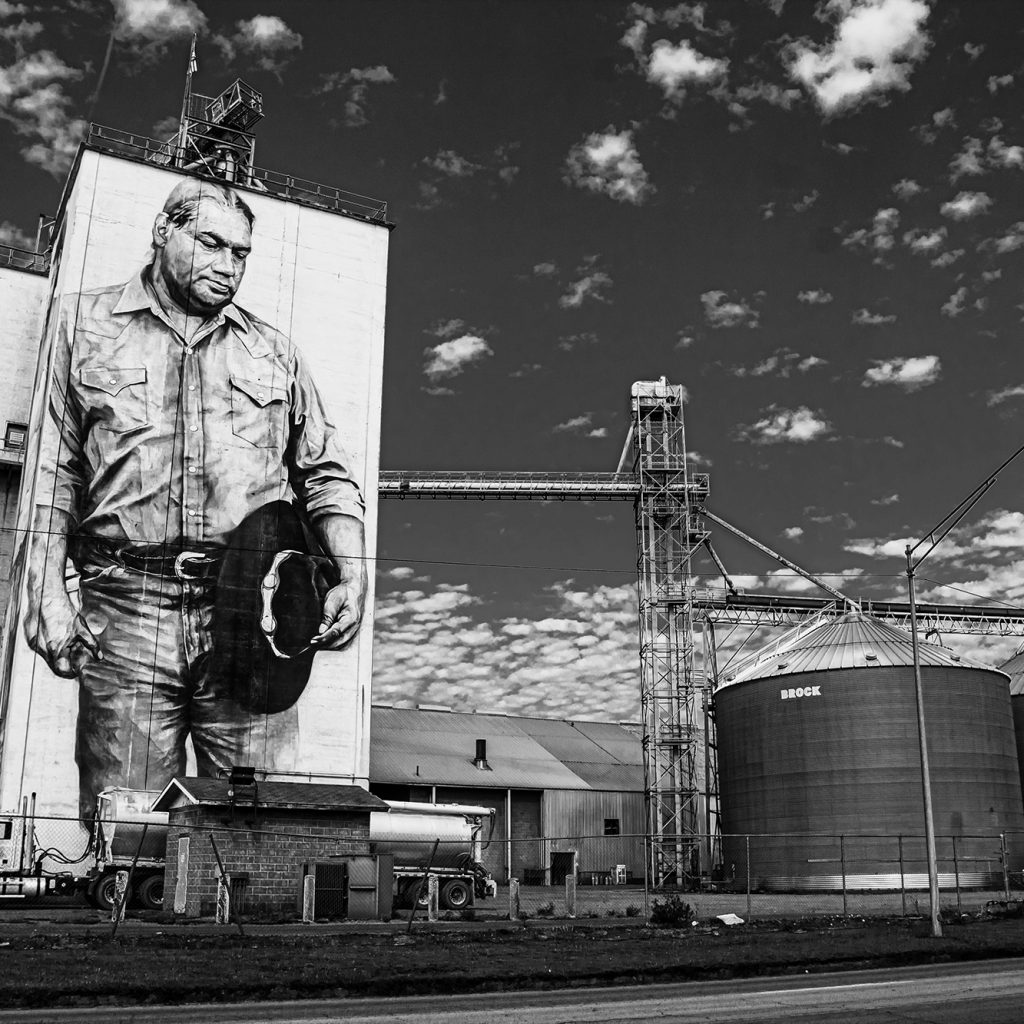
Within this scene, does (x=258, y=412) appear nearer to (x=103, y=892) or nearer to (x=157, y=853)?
(x=157, y=853)

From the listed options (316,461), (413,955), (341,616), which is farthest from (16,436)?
(413,955)

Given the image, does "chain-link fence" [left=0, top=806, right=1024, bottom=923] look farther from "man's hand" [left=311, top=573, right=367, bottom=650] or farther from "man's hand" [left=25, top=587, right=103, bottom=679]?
"man's hand" [left=311, top=573, right=367, bottom=650]

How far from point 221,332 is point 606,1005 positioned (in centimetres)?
4465

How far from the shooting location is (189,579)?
162ft

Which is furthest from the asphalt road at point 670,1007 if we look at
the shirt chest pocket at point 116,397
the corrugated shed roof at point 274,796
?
the shirt chest pocket at point 116,397

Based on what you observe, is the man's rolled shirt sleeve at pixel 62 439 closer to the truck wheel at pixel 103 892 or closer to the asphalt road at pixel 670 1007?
the truck wheel at pixel 103 892

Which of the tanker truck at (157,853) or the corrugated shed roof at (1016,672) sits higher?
the corrugated shed roof at (1016,672)

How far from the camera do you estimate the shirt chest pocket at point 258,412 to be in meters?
52.7

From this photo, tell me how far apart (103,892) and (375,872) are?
9825mm

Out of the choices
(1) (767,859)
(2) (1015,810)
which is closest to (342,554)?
(1) (767,859)

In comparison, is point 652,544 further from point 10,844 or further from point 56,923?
point 56,923

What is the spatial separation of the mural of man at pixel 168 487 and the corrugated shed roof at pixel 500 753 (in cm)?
1835

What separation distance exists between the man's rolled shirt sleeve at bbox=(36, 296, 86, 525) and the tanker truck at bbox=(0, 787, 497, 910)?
1385cm

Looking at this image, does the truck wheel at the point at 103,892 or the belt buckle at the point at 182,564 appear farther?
the belt buckle at the point at 182,564
